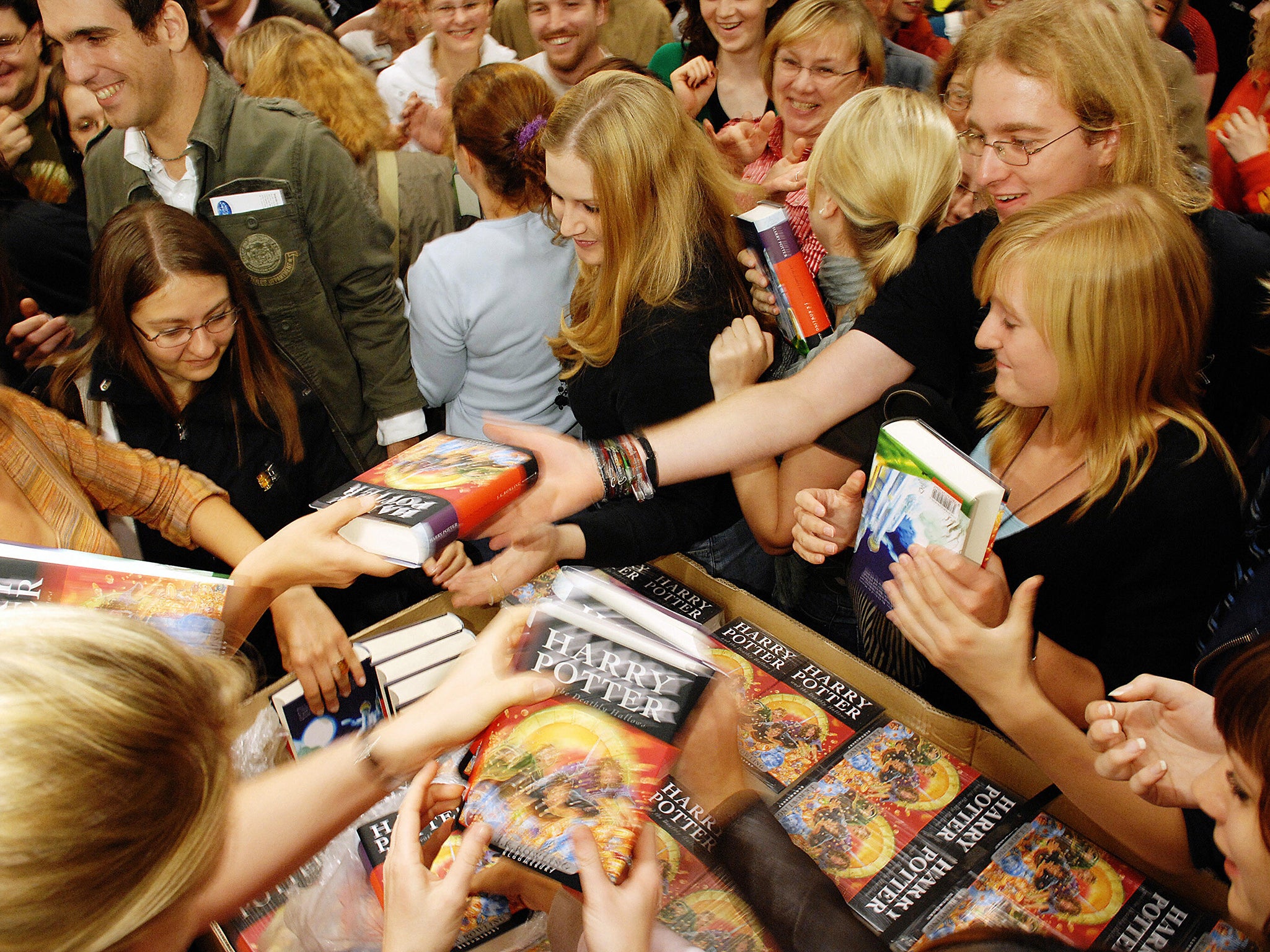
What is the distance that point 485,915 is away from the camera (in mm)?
1356

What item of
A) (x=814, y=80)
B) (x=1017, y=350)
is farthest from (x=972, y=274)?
(x=814, y=80)

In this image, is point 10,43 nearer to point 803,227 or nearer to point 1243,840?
point 803,227

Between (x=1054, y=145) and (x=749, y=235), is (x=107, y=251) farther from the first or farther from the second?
(x=1054, y=145)

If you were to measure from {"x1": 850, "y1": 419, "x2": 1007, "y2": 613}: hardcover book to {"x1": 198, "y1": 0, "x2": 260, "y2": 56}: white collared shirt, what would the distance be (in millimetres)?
4402

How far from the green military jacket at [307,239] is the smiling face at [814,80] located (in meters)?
1.47

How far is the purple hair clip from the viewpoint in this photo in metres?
2.49

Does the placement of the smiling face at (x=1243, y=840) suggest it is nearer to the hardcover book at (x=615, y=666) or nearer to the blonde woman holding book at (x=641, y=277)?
the hardcover book at (x=615, y=666)

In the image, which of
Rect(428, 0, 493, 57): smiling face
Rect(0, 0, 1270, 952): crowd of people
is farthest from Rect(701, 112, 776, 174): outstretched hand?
Rect(428, 0, 493, 57): smiling face

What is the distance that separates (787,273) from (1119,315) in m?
0.79

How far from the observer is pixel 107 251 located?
213 cm

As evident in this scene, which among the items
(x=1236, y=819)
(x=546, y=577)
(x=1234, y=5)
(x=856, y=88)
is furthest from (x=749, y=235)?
(x=1234, y=5)

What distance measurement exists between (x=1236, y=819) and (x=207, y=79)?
2.99 meters

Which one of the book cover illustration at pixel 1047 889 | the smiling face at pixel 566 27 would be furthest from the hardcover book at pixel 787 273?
the smiling face at pixel 566 27

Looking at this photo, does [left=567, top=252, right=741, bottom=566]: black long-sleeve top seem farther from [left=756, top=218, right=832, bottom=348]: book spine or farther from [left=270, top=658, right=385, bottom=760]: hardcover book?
[left=270, top=658, right=385, bottom=760]: hardcover book
